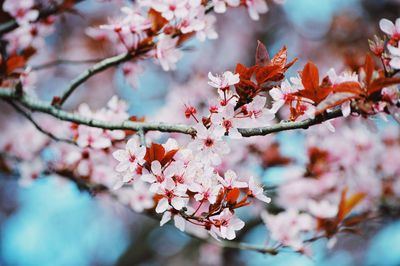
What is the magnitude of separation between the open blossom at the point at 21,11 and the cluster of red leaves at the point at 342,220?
5.06 ft

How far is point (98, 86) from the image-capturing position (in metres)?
6.28

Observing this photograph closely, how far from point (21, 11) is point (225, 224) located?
1.35 metres

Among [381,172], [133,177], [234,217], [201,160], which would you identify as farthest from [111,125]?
[381,172]

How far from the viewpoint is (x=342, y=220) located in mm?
2002

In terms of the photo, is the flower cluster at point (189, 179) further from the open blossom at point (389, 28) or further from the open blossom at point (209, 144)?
the open blossom at point (389, 28)

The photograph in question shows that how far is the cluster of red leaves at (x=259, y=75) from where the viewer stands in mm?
1287

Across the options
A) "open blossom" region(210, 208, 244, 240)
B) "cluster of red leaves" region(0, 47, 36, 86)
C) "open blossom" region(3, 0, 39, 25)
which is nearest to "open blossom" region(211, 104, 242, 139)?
"open blossom" region(210, 208, 244, 240)

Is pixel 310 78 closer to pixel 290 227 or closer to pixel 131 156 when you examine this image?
pixel 131 156

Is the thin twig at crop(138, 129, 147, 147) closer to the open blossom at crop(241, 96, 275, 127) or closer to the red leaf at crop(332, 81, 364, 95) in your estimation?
the open blossom at crop(241, 96, 275, 127)

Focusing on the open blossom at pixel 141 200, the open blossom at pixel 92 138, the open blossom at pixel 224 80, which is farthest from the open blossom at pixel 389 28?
the open blossom at pixel 141 200

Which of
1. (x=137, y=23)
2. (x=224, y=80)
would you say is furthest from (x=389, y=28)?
(x=137, y=23)

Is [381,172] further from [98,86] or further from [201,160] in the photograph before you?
[98,86]

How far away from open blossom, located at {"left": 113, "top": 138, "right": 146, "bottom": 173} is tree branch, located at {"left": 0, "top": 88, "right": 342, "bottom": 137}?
129 mm

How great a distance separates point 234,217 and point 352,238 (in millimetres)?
4998
